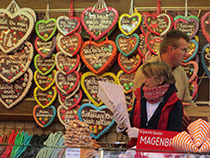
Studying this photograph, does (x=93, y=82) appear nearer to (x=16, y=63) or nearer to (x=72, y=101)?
(x=72, y=101)

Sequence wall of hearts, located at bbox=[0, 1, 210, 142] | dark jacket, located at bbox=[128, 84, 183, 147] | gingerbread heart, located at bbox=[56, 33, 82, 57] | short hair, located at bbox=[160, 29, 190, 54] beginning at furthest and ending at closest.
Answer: gingerbread heart, located at bbox=[56, 33, 82, 57]
wall of hearts, located at bbox=[0, 1, 210, 142]
short hair, located at bbox=[160, 29, 190, 54]
dark jacket, located at bbox=[128, 84, 183, 147]

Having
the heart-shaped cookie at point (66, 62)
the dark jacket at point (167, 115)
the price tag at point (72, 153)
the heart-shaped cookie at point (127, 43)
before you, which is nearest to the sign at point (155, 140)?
the price tag at point (72, 153)

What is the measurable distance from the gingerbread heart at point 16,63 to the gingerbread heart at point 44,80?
8.3 inches

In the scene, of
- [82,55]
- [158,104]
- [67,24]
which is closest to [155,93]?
[158,104]

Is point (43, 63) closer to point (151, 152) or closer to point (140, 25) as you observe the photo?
point (140, 25)

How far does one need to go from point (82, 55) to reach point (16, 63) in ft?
3.33

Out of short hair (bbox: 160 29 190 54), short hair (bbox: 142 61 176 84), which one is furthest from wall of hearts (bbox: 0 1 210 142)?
short hair (bbox: 142 61 176 84)

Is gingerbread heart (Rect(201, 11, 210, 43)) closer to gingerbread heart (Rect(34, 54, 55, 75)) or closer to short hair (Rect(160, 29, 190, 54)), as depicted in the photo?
short hair (Rect(160, 29, 190, 54))

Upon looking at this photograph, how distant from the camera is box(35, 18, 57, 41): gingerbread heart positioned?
3604 millimetres

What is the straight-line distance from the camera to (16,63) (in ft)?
12.3

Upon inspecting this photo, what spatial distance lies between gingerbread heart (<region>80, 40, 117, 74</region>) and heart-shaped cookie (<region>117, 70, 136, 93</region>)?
0.20 m

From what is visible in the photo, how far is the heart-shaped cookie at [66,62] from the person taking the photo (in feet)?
11.4

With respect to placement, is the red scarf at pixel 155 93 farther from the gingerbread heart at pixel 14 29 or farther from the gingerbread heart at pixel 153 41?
the gingerbread heart at pixel 14 29

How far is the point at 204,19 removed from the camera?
3.12m
